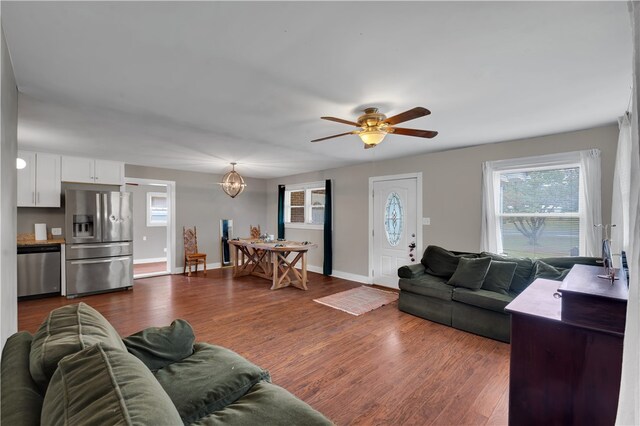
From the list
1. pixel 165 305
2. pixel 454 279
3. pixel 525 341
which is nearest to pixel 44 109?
pixel 165 305

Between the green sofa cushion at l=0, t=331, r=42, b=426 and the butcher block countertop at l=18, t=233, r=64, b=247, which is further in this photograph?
the butcher block countertop at l=18, t=233, r=64, b=247

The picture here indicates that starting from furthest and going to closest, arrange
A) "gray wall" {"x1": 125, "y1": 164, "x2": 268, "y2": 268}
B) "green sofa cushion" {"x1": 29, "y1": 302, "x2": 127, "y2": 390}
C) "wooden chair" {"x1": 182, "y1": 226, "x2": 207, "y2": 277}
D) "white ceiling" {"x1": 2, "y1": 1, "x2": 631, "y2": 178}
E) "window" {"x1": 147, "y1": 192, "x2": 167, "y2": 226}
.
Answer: "window" {"x1": 147, "y1": 192, "x2": 167, "y2": 226}
"gray wall" {"x1": 125, "y1": 164, "x2": 268, "y2": 268}
"wooden chair" {"x1": 182, "y1": 226, "x2": 207, "y2": 277}
"white ceiling" {"x1": 2, "y1": 1, "x2": 631, "y2": 178}
"green sofa cushion" {"x1": 29, "y1": 302, "x2": 127, "y2": 390}

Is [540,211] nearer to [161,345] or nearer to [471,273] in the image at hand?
[471,273]

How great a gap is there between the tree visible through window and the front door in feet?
4.37

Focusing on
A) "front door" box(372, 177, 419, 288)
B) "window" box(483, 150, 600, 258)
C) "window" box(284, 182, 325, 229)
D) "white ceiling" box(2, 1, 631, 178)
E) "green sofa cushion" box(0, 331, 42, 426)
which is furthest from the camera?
"window" box(284, 182, 325, 229)

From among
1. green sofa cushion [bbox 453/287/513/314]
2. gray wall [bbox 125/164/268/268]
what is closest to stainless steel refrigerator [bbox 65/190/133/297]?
gray wall [bbox 125/164/268/268]

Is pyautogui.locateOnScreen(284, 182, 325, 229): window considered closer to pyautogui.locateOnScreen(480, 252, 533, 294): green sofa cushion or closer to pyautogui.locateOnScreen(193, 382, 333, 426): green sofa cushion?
pyautogui.locateOnScreen(480, 252, 533, 294): green sofa cushion

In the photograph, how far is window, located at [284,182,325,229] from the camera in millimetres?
6547

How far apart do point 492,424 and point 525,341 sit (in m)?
0.67

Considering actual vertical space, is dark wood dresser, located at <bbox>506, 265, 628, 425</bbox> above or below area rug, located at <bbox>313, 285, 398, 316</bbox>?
above

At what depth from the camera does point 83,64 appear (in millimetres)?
1891

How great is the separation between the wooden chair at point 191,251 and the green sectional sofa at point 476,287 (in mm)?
4387

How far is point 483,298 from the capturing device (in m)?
3.12

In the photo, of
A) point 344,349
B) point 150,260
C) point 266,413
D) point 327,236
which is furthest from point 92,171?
point 266,413
